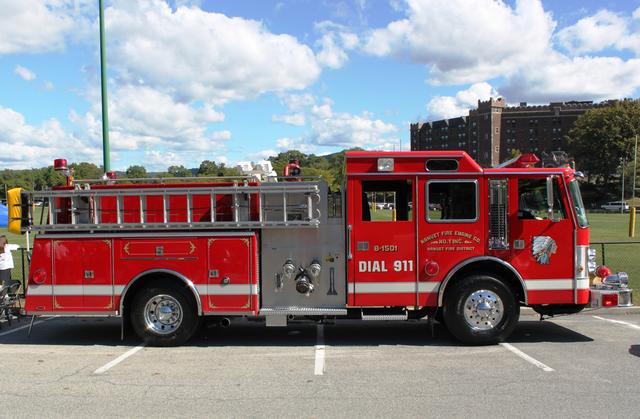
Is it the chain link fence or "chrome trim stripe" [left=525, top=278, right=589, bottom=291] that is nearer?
"chrome trim stripe" [left=525, top=278, right=589, bottom=291]

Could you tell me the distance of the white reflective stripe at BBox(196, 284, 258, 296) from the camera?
715 centimetres

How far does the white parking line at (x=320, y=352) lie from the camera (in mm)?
6156

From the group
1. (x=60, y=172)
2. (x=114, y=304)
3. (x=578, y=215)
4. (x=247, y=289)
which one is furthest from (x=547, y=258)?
(x=60, y=172)

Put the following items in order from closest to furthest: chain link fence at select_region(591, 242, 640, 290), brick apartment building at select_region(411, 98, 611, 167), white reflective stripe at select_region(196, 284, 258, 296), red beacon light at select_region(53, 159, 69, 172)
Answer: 1. white reflective stripe at select_region(196, 284, 258, 296)
2. red beacon light at select_region(53, 159, 69, 172)
3. chain link fence at select_region(591, 242, 640, 290)
4. brick apartment building at select_region(411, 98, 611, 167)

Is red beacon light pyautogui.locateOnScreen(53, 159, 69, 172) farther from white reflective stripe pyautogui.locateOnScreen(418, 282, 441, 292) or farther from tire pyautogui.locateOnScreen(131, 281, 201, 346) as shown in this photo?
white reflective stripe pyautogui.locateOnScreen(418, 282, 441, 292)

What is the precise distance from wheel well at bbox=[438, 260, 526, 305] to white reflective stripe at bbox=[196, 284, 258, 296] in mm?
2537

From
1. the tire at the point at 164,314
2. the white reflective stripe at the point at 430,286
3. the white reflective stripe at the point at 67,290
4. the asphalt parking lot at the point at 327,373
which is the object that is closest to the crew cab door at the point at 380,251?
the white reflective stripe at the point at 430,286

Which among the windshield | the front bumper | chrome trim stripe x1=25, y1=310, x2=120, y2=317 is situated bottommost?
chrome trim stripe x1=25, y1=310, x2=120, y2=317

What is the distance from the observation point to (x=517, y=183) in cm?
707

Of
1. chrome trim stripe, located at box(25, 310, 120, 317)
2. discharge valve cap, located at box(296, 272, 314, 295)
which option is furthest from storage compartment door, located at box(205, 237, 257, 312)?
chrome trim stripe, located at box(25, 310, 120, 317)

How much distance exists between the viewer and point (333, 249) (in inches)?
283

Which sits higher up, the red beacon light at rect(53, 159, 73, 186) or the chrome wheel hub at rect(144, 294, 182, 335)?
the red beacon light at rect(53, 159, 73, 186)

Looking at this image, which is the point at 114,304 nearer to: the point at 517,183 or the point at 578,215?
the point at 517,183

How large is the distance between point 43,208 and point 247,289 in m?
3.13
